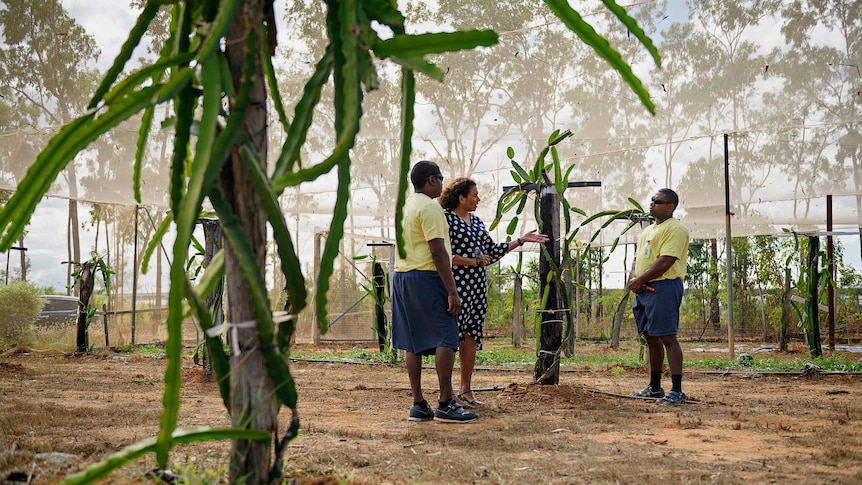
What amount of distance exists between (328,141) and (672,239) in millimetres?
6702

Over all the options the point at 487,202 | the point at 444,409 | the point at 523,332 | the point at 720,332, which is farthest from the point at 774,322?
the point at 444,409

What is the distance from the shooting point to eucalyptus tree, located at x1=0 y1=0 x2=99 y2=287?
898 cm

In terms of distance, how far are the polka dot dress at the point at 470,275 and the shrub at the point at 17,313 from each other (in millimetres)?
7075

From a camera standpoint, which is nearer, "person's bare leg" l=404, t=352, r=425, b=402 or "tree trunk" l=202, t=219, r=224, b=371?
"person's bare leg" l=404, t=352, r=425, b=402

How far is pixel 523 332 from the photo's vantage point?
1258 centimetres

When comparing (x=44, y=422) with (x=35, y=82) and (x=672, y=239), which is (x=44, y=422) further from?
(x=35, y=82)

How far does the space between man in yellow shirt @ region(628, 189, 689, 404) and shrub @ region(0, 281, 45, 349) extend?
769cm

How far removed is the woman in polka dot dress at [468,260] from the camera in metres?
4.24

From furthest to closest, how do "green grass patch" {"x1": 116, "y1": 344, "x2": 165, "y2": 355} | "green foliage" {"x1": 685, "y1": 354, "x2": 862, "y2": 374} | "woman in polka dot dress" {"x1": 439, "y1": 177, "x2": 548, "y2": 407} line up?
"green grass patch" {"x1": 116, "y1": 344, "x2": 165, "y2": 355} < "green foliage" {"x1": 685, "y1": 354, "x2": 862, "y2": 374} < "woman in polka dot dress" {"x1": 439, "y1": 177, "x2": 548, "y2": 407}

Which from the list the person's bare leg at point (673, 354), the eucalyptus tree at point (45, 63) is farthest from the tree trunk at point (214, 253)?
the eucalyptus tree at point (45, 63)

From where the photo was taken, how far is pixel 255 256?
1.43 meters

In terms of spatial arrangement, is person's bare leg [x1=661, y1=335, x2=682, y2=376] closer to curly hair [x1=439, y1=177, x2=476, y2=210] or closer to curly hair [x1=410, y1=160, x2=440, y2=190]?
curly hair [x1=439, y1=177, x2=476, y2=210]

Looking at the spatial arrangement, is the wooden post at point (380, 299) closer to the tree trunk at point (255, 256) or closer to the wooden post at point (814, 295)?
the wooden post at point (814, 295)

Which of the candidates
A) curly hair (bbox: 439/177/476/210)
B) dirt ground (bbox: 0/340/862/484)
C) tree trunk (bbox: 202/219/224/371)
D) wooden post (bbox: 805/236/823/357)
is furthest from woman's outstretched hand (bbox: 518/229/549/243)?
wooden post (bbox: 805/236/823/357)
